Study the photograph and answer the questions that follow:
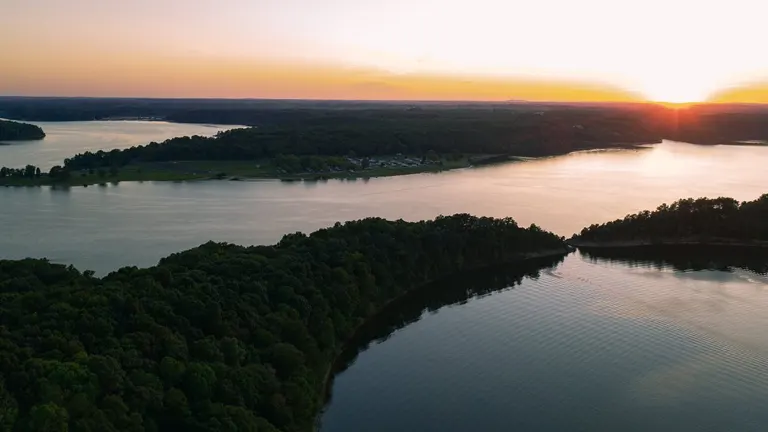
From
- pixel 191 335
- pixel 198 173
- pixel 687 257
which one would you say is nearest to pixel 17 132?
pixel 198 173

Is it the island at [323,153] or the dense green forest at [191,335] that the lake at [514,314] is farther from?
the island at [323,153]

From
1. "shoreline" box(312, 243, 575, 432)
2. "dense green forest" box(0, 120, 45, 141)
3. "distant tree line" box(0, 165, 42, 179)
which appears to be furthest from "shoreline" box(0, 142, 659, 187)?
"dense green forest" box(0, 120, 45, 141)

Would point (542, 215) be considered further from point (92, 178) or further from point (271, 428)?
point (92, 178)

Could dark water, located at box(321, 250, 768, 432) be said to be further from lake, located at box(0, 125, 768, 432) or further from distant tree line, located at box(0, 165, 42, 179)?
distant tree line, located at box(0, 165, 42, 179)

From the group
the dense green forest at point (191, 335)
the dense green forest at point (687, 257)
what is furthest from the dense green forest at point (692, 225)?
the dense green forest at point (191, 335)

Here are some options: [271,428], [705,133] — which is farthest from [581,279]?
[705,133]

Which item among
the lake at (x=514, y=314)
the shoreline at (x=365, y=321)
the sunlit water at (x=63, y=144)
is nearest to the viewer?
the lake at (x=514, y=314)
